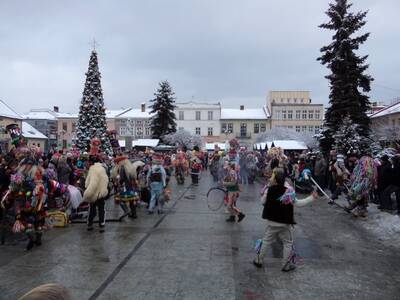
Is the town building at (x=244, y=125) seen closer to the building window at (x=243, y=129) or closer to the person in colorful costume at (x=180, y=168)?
the building window at (x=243, y=129)

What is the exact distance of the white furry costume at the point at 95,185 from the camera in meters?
9.22

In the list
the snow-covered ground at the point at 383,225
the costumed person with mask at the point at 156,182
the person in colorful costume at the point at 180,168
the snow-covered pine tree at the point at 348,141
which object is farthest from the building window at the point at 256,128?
the costumed person with mask at the point at 156,182

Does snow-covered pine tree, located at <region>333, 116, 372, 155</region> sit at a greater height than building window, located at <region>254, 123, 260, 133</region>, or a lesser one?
lesser

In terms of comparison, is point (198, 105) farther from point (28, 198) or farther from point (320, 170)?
point (28, 198)

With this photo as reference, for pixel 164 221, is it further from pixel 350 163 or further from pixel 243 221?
pixel 350 163

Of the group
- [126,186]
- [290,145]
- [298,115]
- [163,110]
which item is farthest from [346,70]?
[298,115]

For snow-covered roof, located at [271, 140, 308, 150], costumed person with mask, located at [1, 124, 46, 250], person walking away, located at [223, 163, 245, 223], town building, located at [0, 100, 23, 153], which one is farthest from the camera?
town building, located at [0, 100, 23, 153]

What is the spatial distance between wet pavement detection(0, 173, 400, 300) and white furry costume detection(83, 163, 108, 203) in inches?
31.4

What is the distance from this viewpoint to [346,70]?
26.4 m

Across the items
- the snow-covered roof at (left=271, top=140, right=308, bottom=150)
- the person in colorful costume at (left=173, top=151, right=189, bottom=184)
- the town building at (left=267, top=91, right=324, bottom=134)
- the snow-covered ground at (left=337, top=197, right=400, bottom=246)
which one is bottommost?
the snow-covered ground at (left=337, top=197, right=400, bottom=246)

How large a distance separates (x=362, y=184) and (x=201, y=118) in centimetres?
6990

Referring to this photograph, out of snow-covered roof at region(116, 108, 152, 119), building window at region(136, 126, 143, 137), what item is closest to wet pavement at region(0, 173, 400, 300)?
building window at region(136, 126, 143, 137)

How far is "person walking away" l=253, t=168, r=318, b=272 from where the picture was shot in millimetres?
6539

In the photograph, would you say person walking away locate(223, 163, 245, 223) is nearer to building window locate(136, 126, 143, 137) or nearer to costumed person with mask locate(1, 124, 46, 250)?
costumed person with mask locate(1, 124, 46, 250)
